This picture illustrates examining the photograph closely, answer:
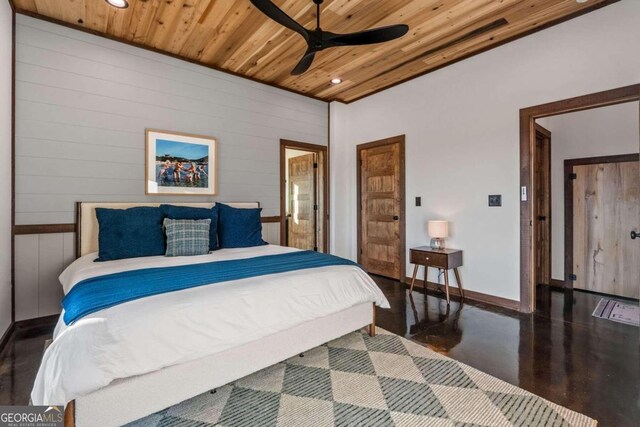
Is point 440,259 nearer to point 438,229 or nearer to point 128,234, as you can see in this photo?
point 438,229

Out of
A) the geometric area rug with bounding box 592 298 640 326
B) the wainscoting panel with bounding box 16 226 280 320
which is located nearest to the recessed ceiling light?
the wainscoting panel with bounding box 16 226 280 320

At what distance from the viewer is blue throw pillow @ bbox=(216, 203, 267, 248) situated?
135 inches

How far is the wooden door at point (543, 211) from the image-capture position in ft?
14.2

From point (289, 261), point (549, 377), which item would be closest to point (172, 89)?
point (289, 261)

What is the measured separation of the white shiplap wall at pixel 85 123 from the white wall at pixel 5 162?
6.0 inches

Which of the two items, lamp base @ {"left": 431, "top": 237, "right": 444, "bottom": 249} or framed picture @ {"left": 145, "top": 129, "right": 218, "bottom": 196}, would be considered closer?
framed picture @ {"left": 145, "top": 129, "right": 218, "bottom": 196}

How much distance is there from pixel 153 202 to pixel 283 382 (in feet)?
8.53

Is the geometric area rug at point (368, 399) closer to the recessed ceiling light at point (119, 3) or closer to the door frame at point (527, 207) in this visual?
the door frame at point (527, 207)

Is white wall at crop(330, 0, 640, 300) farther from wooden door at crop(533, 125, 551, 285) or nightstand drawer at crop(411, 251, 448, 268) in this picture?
wooden door at crop(533, 125, 551, 285)

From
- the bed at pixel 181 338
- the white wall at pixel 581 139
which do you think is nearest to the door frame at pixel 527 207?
the white wall at pixel 581 139

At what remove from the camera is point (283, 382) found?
2.01 m

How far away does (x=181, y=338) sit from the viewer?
5.18 feet

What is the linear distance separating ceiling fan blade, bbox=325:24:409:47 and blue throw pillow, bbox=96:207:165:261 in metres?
2.37

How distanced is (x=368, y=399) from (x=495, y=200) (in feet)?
8.98
